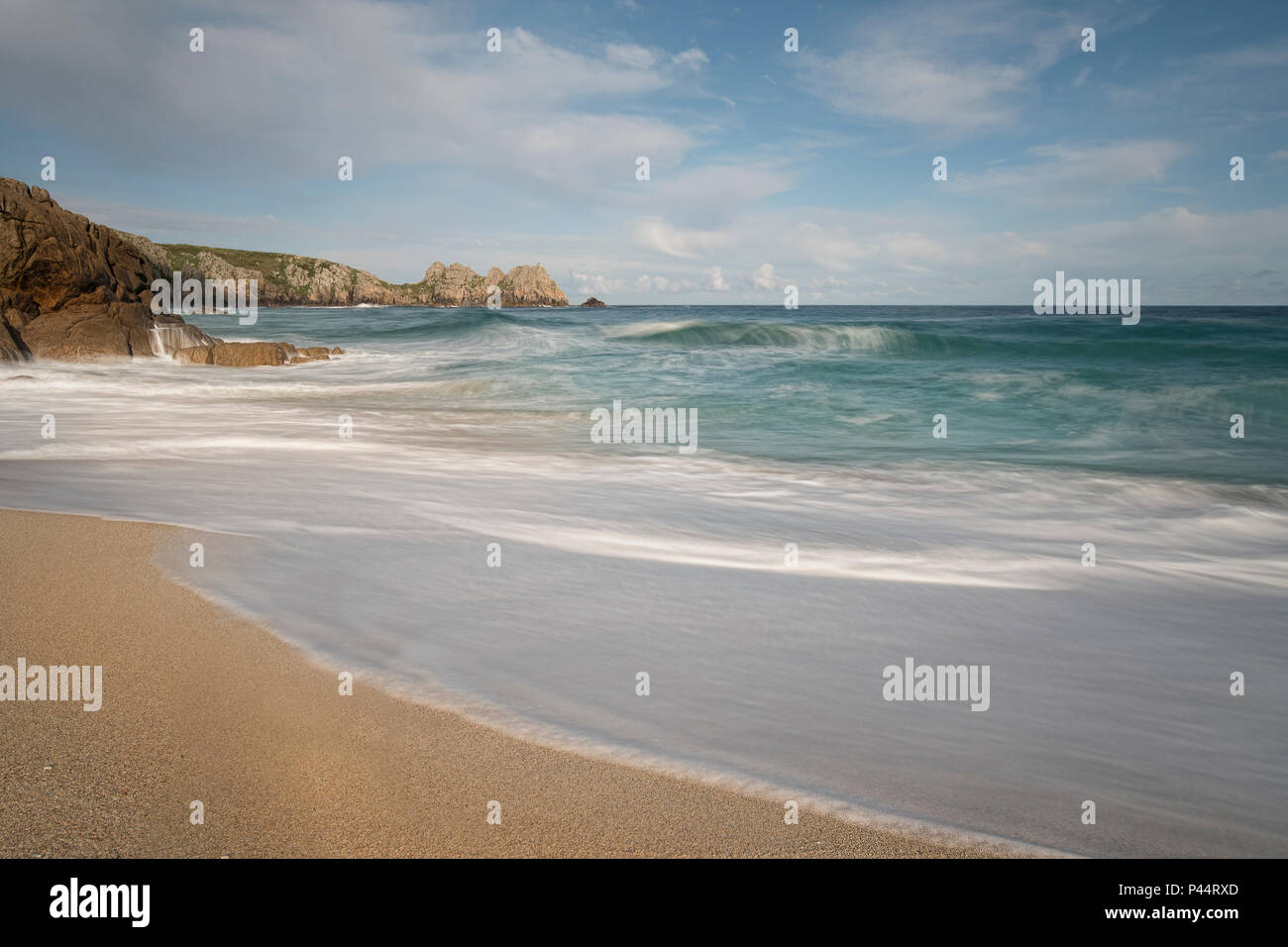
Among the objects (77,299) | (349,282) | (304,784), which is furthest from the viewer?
(349,282)

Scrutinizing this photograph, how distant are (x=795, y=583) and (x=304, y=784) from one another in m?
2.77

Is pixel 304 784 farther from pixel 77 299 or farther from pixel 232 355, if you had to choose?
pixel 77 299

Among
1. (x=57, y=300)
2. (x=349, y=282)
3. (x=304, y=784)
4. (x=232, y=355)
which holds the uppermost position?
(x=349, y=282)

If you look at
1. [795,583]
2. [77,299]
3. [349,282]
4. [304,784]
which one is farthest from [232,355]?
[349,282]

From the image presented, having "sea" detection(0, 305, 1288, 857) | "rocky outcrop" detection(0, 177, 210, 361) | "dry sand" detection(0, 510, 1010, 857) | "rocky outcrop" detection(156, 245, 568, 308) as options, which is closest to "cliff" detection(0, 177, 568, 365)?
"rocky outcrop" detection(0, 177, 210, 361)

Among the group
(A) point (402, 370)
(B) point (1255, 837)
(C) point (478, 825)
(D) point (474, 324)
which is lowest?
(B) point (1255, 837)

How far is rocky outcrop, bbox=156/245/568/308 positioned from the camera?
3866 inches

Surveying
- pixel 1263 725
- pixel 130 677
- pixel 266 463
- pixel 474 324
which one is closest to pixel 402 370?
pixel 266 463

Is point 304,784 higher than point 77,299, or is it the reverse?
point 77,299

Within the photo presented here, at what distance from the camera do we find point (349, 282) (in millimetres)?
111500

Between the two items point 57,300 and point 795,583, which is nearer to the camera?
point 795,583

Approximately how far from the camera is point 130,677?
2.61 meters

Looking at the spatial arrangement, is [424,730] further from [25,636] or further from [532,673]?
[25,636]

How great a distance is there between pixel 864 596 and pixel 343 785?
284 cm
